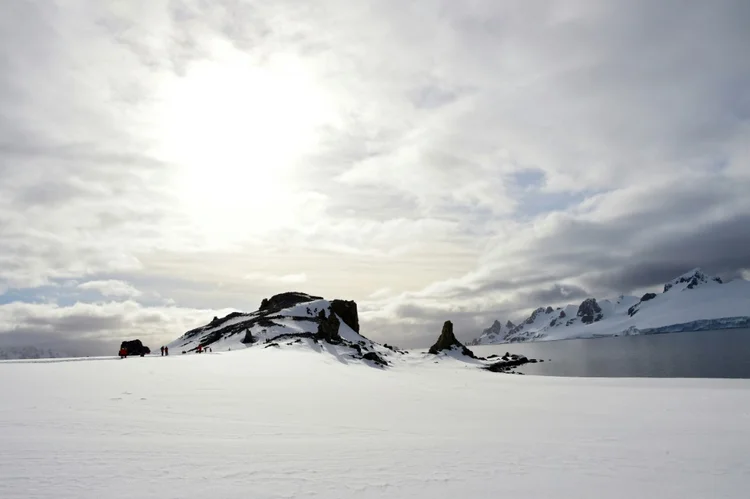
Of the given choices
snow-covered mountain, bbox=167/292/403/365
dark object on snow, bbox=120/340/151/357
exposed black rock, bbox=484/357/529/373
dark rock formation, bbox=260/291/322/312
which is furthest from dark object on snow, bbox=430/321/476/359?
dark object on snow, bbox=120/340/151/357

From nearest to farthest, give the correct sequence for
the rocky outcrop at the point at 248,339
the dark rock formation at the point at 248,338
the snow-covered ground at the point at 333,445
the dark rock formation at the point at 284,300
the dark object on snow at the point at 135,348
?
the snow-covered ground at the point at 333,445, the dark object on snow at the point at 135,348, the rocky outcrop at the point at 248,339, the dark rock formation at the point at 248,338, the dark rock formation at the point at 284,300

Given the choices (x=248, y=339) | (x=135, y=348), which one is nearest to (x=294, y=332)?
(x=248, y=339)

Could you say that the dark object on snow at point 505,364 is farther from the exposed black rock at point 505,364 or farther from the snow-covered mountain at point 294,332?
the snow-covered mountain at point 294,332

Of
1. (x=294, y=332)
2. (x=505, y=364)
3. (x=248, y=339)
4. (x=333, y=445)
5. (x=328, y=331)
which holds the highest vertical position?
(x=294, y=332)

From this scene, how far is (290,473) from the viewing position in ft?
33.0

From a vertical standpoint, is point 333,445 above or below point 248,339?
below

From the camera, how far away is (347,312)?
136m

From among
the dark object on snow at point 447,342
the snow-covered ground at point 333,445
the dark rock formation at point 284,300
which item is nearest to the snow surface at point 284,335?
the dark rock formation at point 284,300

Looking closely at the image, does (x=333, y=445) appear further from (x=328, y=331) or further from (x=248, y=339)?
(x=248, y=339)

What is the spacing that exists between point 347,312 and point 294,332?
3782 cm

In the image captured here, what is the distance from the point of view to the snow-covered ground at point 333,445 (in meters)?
9.41

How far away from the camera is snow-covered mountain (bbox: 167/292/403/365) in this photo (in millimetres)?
78875

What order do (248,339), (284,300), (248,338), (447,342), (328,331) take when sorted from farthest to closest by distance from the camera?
(284,300)
(447,342)
(248,338)
(248,339)
(328,331)

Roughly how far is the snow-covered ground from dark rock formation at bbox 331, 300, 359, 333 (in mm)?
110276
